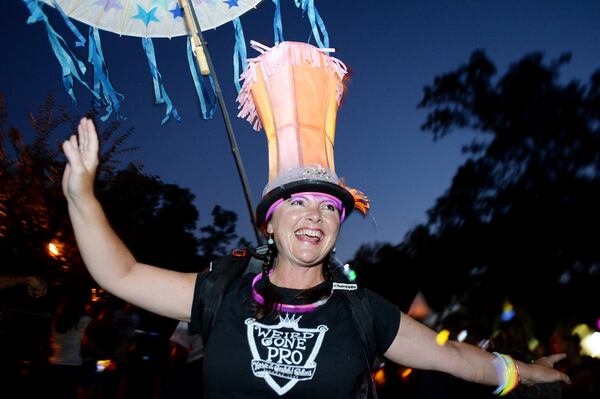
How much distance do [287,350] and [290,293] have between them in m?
0.32

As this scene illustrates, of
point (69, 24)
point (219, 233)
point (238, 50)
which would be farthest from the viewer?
point (219, 233)

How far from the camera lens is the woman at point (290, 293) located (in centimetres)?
201

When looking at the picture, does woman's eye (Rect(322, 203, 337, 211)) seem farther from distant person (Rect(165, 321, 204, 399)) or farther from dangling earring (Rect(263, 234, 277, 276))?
distant person (Rect(165, 321, 204, 399))

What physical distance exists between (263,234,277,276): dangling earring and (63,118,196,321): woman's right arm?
45 cm

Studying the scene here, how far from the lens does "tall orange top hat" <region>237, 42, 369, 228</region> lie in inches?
102

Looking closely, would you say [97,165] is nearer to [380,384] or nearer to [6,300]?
[6,300]

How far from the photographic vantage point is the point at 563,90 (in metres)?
14.5

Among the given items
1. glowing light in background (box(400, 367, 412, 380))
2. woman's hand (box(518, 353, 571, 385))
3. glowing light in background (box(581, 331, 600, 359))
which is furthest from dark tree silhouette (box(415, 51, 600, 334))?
woman's hand (box(518, 353, 571, 385))

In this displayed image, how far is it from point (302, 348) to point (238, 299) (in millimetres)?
392

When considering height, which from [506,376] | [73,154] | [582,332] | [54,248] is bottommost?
[506,376]

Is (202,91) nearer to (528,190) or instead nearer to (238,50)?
(238,50)

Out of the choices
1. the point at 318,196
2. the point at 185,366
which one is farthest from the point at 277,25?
the point at 185,366

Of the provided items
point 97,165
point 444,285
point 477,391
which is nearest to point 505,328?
point 477,391

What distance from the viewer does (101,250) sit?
6.48 feet
